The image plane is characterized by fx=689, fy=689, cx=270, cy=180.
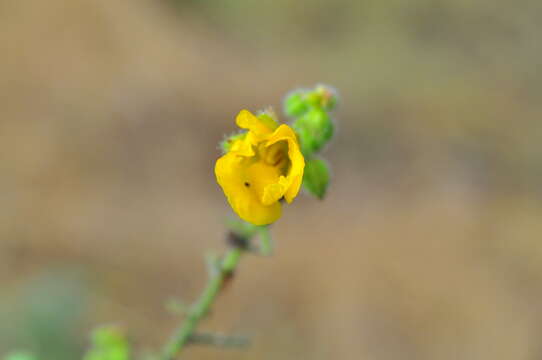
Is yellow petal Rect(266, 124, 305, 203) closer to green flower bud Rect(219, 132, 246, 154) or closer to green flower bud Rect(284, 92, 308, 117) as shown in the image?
green flower bud Rect(219, 132, 246, 154)

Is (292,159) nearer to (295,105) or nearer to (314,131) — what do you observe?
(314,131)

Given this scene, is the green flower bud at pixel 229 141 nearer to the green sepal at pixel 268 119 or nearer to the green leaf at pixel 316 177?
the green sepal at pixel 268 119

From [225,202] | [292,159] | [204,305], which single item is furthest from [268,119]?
[225,202]

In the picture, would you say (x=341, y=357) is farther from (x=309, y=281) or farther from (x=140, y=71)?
(x=140, y=71)

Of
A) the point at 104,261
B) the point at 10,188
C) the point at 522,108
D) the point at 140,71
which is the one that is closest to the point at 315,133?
the point at 104,261

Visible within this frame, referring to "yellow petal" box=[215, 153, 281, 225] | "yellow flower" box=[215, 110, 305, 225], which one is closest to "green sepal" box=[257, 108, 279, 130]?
"yellow flower" box=[215, 110, 305, 225]
